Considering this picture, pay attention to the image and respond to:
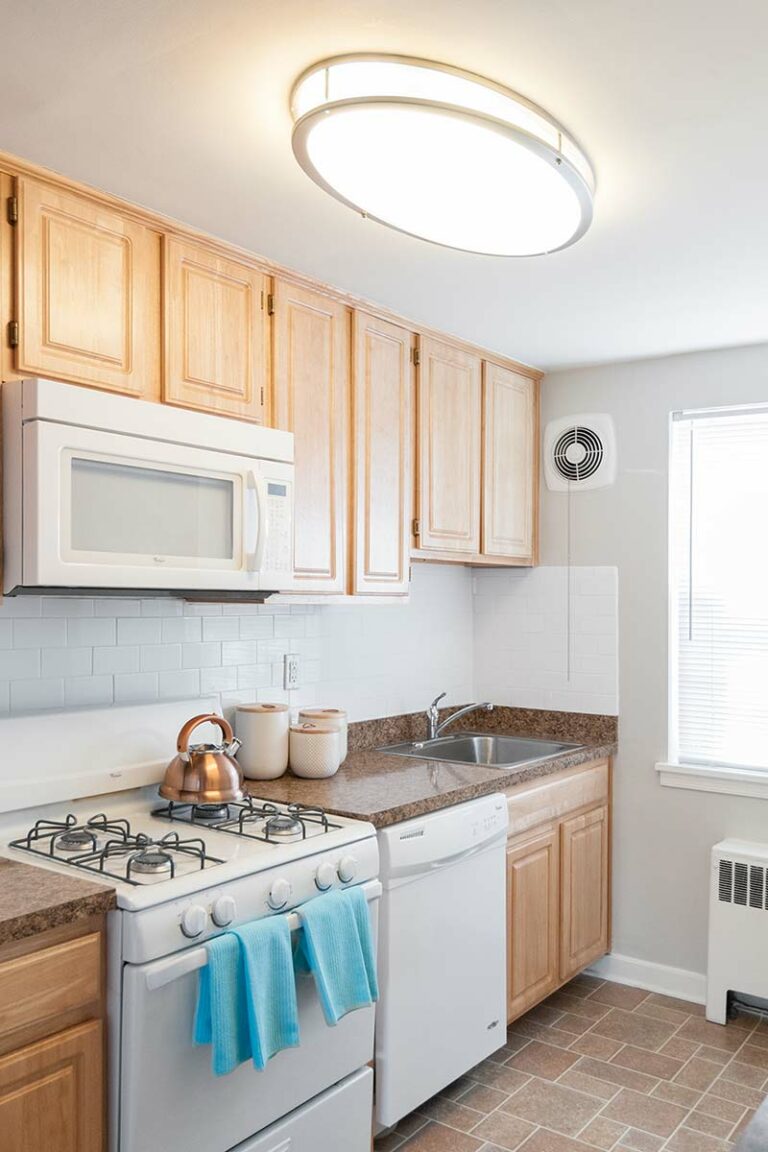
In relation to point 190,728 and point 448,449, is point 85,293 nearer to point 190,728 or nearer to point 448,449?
point 190,728

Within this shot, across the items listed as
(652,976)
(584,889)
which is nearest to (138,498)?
(584,889)

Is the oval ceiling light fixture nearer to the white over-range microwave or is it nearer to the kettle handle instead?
the white over-range microwave

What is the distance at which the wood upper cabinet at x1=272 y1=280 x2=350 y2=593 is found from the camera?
2.74 m

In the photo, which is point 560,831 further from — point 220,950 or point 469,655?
point 220,950

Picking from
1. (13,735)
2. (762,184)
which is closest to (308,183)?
(762,184)

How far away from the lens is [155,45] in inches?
62.9

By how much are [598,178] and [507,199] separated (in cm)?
27

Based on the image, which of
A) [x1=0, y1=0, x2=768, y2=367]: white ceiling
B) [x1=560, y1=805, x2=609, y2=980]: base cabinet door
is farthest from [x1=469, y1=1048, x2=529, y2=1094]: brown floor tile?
[x1=0, y1=0, x2=768, y2=367]: white ceiling

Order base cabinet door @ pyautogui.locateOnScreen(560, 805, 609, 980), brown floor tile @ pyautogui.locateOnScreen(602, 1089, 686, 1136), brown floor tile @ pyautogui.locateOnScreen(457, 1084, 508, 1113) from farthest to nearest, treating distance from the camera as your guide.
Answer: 1. base cabinet door @ pyautogui.locateOnScreen(560, 805, 609, 980)
2. brown floor tile @ pyautogui.locateOnScreen(457, 1084, 508, 1113)
3. brown floor tile @ pyautogui.locateOnScreen(602, 1089, 686, 1136)

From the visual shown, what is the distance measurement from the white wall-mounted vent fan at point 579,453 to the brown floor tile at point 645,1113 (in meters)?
2.16

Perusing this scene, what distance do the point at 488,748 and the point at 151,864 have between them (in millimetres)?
2155

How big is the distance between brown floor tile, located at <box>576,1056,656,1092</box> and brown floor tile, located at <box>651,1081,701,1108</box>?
26mm

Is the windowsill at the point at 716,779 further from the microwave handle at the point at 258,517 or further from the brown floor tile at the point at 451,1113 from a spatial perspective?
the microwave handle at the point at 258,517

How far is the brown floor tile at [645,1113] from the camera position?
8.82ft
